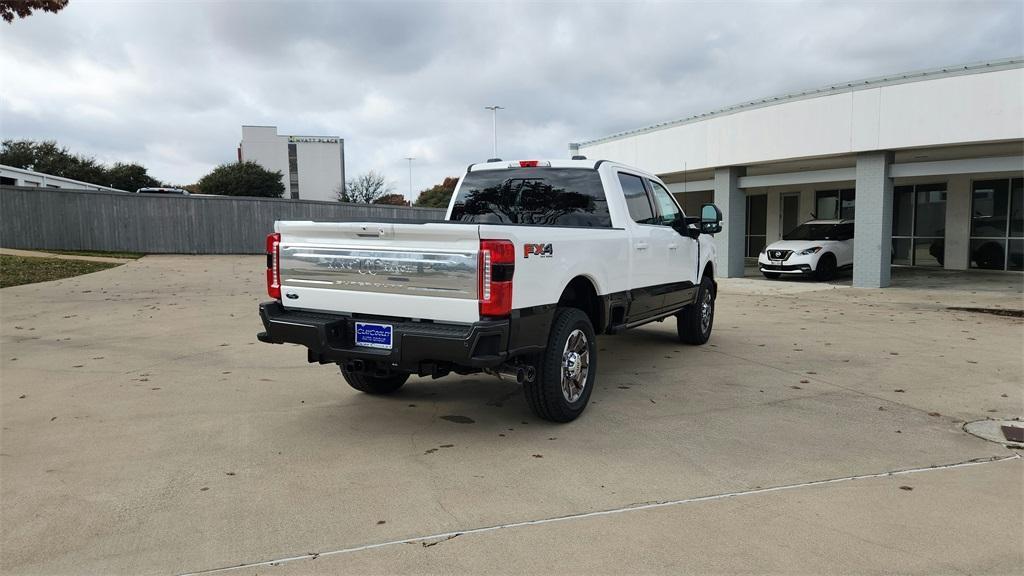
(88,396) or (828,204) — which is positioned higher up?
(828,204)

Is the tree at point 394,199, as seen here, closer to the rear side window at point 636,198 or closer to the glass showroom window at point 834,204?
the glass showroom window at point 834,204

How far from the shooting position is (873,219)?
15.6 metres

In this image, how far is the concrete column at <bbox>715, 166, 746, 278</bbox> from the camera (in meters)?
18.7

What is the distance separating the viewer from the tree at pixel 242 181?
62375 mm

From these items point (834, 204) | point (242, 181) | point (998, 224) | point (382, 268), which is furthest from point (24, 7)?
point (242, 181)

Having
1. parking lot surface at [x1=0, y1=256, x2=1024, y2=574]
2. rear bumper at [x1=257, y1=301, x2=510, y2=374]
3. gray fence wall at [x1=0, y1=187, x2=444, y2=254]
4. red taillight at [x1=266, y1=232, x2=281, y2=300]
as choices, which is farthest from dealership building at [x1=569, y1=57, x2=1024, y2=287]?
red taillight at [x1=266, y1=232, x2=281, y2=300]

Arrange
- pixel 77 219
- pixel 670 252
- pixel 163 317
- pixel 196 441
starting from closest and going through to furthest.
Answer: pixel 196 441, pixel 670 252, pixel 163 317, pixel 77 219

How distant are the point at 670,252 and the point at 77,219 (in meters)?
22.5

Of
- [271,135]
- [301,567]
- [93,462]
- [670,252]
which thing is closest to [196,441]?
[93,462]

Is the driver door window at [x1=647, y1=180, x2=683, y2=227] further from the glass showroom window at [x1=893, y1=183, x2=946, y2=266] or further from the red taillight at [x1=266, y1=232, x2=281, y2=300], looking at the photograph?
the glass showroom window at [x1=893, y1=183, x2=946, y2=266]

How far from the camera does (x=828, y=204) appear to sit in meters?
23.0

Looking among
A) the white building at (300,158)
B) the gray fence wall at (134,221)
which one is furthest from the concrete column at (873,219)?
the white building at (300,158)

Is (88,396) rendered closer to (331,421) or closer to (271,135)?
(331,421)

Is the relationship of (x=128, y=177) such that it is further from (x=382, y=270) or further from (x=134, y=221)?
(x=382, y=270)
